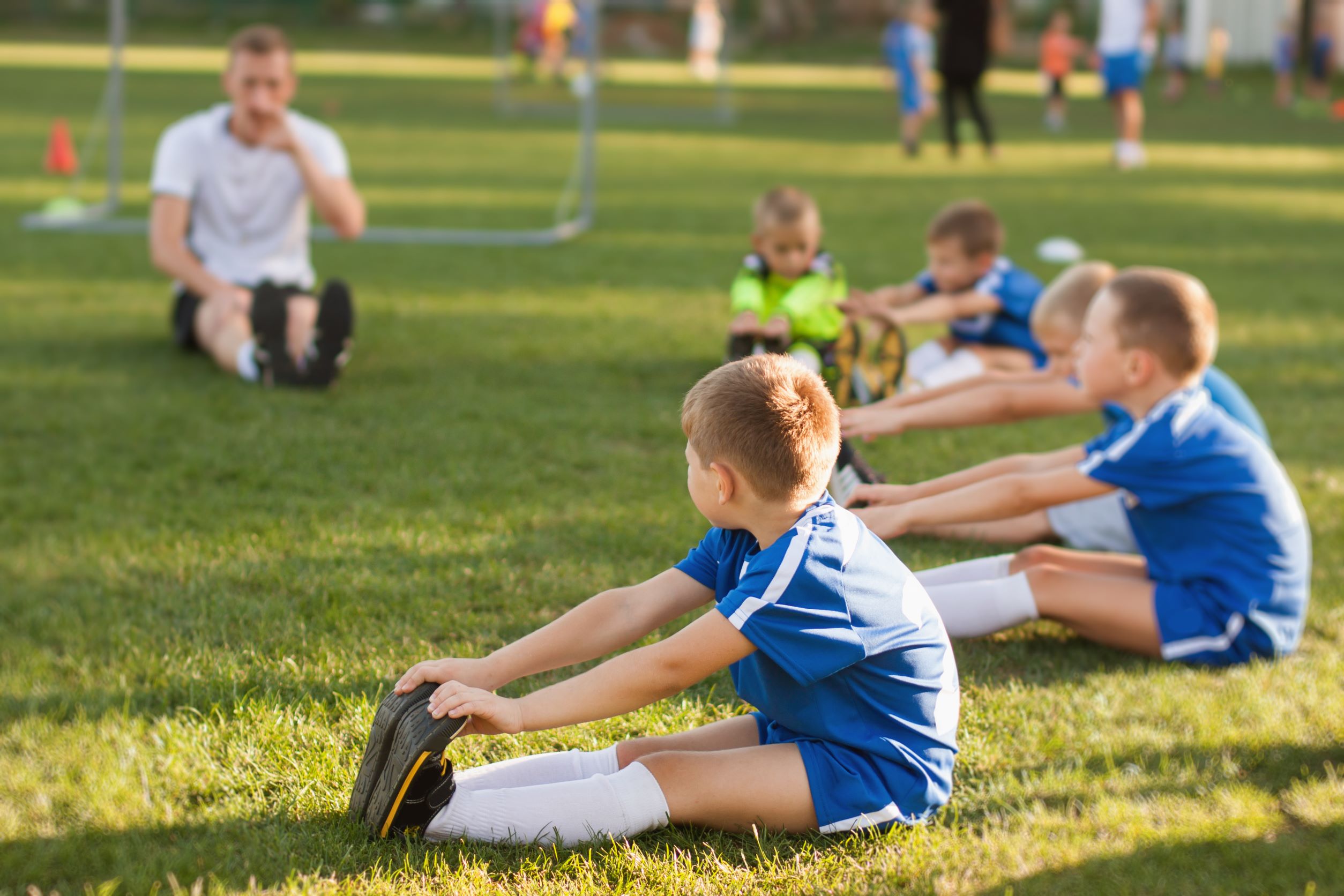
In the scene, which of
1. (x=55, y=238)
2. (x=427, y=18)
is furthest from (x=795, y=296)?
(x=427, y=18)

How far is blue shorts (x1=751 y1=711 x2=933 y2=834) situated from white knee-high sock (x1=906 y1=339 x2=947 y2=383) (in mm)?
3468

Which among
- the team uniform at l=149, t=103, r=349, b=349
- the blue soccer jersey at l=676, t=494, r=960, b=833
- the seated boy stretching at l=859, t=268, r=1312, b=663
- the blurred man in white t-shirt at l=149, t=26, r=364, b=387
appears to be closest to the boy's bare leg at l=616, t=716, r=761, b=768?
the blue soccer jersey at l=676, t=494, r=960, b=833

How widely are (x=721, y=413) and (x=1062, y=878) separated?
103cm

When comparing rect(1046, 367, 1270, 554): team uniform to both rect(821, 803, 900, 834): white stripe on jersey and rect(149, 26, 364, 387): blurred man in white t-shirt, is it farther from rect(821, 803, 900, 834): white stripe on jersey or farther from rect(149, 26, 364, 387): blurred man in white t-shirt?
rect(149, 26, 364, 387): blurred man in white t-shirt

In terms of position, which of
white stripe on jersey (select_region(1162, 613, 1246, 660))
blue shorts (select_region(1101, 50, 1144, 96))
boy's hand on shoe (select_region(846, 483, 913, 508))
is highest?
blue shorts (select_region(1101, 50, 1144, 96))

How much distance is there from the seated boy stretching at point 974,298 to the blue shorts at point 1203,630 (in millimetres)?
2218

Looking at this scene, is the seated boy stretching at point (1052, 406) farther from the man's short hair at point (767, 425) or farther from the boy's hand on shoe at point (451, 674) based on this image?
the boy's hand on shoe at point (451, 674)

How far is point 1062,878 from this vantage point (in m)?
2.35

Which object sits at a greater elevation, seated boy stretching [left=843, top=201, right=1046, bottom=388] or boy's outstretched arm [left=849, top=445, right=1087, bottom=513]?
seated boy stretching [left=843, top=201, right=1046, bottom=388]

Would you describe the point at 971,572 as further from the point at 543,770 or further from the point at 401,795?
the point at 401,795

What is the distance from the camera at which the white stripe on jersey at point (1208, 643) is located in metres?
3.22

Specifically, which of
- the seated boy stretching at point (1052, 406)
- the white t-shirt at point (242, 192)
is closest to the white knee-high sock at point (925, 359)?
the seated boy stretching at point (1052, 406)

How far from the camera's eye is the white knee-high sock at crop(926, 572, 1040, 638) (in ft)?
10.8

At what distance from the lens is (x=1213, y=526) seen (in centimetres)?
322
